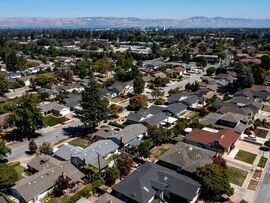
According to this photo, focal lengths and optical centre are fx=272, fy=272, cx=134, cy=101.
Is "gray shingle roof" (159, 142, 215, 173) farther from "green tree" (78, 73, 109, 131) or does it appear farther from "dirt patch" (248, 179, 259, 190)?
"green tree" (78, 73, 109, 131)

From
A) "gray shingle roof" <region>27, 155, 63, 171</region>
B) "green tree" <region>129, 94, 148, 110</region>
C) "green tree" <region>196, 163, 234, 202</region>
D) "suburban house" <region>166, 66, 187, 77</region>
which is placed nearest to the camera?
"green tree" <region>196, 163, 234, 202</region>

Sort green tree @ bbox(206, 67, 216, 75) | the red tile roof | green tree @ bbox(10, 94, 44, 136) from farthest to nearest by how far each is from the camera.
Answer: green tree @ bbox(206, 67, 216, 75), green tree @ bbox(10, 94, 44, 136), the red tile roof

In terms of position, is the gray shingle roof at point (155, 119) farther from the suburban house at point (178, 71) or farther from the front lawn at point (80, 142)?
the suburban house at point (178, 71)

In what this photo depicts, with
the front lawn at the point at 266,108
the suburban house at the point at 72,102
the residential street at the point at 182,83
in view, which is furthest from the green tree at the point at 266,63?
the suburban house at the point at 72,102

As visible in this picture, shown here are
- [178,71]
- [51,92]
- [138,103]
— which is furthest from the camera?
[178,71]

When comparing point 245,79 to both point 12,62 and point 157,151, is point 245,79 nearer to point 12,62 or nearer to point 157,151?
point 157,151

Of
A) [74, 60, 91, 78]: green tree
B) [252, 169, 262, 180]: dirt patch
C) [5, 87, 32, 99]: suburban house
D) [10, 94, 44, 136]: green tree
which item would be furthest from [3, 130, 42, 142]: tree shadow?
[74, 60, 91, 78]: green tree

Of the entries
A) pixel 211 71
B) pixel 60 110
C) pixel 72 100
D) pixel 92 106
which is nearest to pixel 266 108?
pixel 211 71
